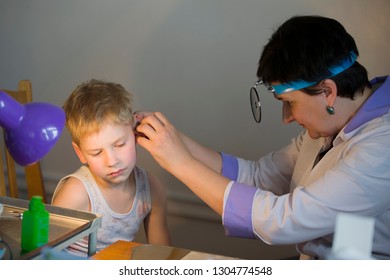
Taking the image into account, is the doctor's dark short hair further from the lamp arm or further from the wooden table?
the lamp arm

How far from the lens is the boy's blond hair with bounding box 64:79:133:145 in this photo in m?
1.19

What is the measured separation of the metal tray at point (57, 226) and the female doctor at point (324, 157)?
32 cm

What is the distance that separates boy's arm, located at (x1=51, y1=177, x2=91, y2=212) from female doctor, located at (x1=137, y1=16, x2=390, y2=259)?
0.75ft

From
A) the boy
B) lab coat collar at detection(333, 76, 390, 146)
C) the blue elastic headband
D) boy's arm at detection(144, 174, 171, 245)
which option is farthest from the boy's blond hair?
lab coat collar at detection(333, 76, 390, 146)

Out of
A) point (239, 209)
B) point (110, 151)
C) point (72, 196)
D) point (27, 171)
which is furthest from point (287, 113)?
point (27, 171)

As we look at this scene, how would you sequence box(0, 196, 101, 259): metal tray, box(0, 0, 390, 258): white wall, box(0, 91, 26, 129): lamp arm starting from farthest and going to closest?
1. box(0, 0, 390, 258): white wall
2. box(0, 196, 101, 259): metal tray
3. box(0, 91, 26, 129): lamp arm

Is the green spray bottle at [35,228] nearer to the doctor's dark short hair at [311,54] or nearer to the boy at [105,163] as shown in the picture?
the boy at [105,163]

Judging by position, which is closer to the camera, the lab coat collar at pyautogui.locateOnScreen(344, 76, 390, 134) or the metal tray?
the metal tray

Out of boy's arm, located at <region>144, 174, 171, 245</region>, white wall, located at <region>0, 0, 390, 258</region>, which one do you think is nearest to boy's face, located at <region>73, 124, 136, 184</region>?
boy's arm, located at <region>144, 174, 171, 245</region>

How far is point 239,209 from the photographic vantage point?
1105 mm

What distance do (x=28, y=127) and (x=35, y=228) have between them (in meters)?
0.16

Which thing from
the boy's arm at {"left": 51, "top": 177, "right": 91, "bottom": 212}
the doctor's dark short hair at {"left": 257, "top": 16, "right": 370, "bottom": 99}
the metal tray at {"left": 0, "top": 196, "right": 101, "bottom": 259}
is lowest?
the boy's arm at {"left": 51, "top": 177, "right": 91, "bottom": 212}

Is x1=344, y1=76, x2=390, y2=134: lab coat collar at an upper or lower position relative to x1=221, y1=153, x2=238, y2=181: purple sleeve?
upper

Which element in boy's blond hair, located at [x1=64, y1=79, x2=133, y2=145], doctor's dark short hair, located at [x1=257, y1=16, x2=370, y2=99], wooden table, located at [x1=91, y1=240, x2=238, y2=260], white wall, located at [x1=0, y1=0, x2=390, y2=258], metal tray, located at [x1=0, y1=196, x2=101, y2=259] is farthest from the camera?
white wall, located at [x1=0, y1=0, x2=390, y2=258]
